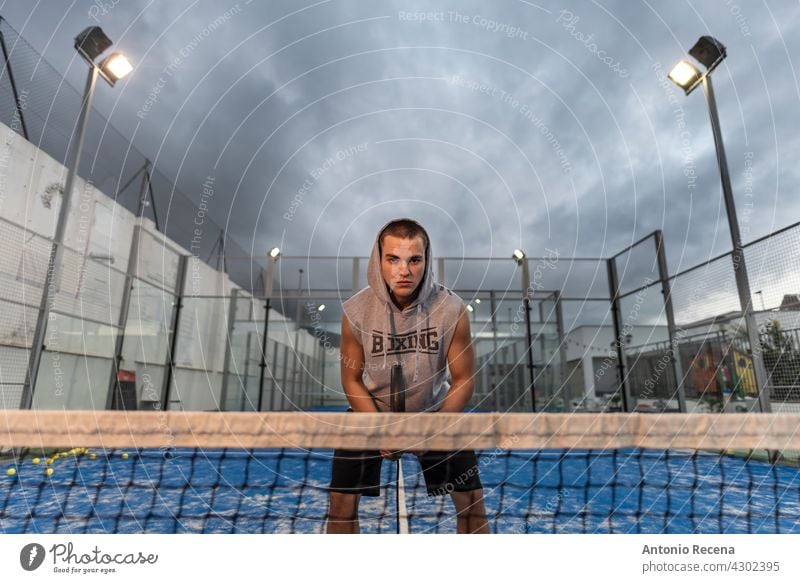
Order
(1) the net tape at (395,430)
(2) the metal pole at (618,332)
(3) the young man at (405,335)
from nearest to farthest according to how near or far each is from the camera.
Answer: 1. (1) the net tape at (395,430)
2. (3) the young man at (405,335)
3. (2) the metal pole at (618,332)

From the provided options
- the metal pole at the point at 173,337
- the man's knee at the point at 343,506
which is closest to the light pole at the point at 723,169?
the man's knee at the point at 343,506

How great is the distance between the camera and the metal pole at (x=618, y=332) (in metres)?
10.5

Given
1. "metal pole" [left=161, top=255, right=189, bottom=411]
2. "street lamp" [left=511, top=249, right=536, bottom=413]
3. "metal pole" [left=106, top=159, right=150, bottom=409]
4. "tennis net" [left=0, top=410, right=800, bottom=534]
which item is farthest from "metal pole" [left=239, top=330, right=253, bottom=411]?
"street lamp" [left=511, top=249, right=536, bottom=413]

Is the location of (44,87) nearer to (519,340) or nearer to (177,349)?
(177,349)

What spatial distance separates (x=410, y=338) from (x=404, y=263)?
0.46 metres

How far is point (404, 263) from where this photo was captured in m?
2.73

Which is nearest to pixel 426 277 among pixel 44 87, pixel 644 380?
pixel 44 87

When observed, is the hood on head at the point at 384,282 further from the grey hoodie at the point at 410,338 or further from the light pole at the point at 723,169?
the light pole at the point at 723,169

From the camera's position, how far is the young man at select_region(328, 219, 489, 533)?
266 cm

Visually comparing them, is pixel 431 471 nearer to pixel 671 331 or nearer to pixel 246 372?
pixel 671 331

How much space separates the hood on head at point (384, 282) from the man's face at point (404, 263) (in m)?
0.04

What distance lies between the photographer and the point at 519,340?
40.9 feet

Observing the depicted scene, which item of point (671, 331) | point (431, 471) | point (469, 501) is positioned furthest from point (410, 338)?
point (671, 331)

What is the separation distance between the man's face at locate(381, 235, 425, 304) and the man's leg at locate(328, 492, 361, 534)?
1202 millimetres
